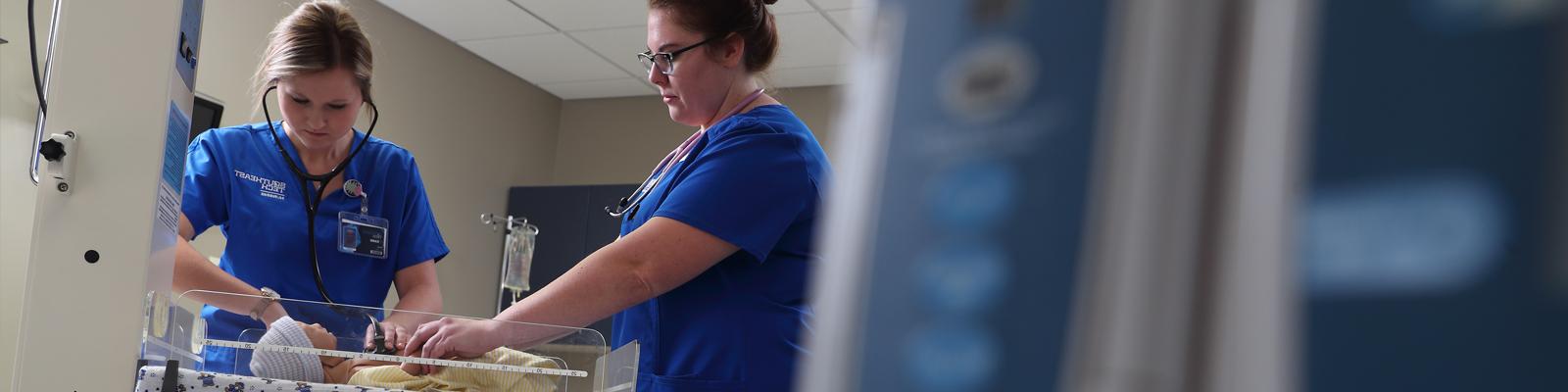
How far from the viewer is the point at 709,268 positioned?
1253mm

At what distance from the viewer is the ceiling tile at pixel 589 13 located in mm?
4379

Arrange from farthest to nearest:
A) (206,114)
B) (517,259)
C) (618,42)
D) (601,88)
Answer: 1. (601,88)
2. (618,42)
3. (517,259)
4. (206,114)

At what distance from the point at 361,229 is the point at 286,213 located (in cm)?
12

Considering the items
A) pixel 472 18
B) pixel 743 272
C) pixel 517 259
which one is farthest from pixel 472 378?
pixel 472 18

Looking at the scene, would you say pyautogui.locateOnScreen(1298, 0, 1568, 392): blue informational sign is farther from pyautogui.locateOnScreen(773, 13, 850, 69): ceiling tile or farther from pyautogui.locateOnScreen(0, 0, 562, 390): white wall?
pyautogui.locateOnScreen(773, 13, 850, 69): ceiling tile

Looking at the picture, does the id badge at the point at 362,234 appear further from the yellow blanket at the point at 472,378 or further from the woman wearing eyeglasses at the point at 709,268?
the yellow blanket at the point at 472,378

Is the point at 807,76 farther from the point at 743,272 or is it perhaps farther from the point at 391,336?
the point at 391,336

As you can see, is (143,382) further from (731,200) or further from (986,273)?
Result: (986,273)

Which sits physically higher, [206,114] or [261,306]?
[206,114]

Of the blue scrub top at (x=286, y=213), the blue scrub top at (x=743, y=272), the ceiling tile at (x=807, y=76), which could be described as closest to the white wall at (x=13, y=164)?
the blue scrub top at (x=286, y=213)

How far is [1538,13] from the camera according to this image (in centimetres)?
18

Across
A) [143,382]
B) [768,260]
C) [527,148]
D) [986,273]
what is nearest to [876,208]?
[986,273]

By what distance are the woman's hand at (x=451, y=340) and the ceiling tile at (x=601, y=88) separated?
15.0 feet

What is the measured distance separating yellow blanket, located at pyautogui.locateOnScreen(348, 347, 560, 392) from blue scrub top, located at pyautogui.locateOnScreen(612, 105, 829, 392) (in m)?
0.21
